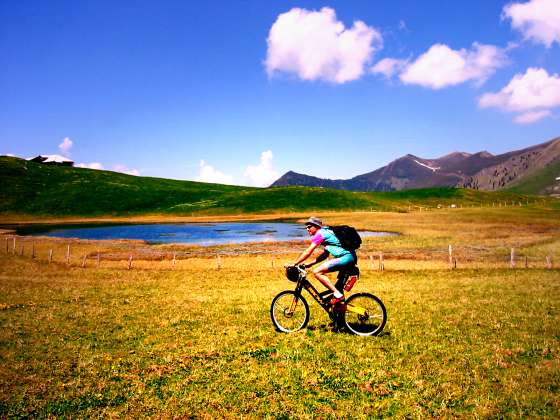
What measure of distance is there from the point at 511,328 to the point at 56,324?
16342 millimetres

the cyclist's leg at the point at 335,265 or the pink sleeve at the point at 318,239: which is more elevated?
the pink sleeve at the point at 318,239

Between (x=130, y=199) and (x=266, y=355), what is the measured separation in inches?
5753

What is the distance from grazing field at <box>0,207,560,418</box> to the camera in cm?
769

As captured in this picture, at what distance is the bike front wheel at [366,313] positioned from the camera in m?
11.7

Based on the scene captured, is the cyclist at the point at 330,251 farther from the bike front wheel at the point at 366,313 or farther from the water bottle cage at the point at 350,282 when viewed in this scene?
the bike front wheel at the point at 366,313

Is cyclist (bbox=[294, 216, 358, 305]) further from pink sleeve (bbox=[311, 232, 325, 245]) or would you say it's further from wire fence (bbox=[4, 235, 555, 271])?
wire fence (bbox=[4, 235, 555, 271])

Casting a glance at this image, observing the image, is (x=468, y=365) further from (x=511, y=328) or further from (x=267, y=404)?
(x=267, y=404)

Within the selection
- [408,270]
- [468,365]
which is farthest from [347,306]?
[408,270]

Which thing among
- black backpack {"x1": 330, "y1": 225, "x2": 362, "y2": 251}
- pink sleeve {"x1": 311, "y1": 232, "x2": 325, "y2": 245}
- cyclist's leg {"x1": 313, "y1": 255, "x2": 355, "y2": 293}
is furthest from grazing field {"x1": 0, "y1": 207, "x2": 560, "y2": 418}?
pink sleeve {"x1": 311, "y1": 232, "x2": 325, "y2": 245}

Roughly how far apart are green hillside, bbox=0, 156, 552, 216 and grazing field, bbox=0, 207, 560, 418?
11507cm

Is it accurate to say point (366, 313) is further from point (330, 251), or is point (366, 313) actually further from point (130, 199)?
point (130, 199)

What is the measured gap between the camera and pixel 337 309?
463 inches

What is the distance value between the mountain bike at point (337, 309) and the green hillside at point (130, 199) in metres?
119

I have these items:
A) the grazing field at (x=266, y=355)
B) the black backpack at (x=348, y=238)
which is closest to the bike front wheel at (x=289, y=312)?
the grazing field at (x=266, y=355)
